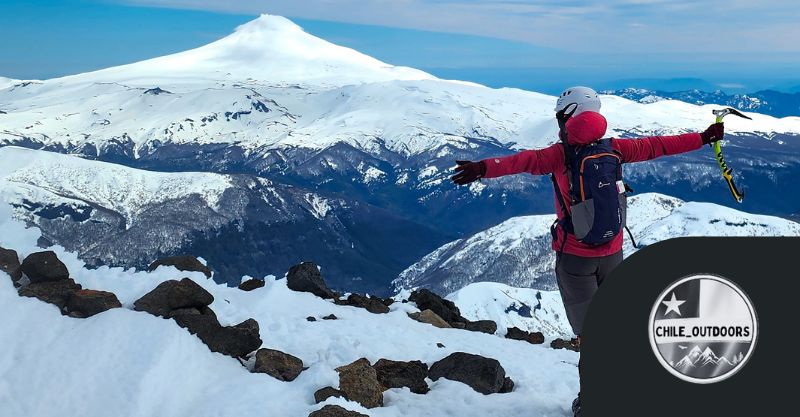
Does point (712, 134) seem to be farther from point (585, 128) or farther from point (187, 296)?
point (187, 296)

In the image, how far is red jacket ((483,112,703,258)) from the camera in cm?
714

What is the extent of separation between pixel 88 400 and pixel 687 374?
27.3 feet

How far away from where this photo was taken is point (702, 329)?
10.4 feet

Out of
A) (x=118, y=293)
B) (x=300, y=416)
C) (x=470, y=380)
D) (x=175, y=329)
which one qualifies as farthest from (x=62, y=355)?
(x=470, y=380)

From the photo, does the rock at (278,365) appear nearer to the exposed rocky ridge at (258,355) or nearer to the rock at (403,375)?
the exposed rocky ridge at (258,355)

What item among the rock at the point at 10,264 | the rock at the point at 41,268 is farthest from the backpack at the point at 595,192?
the rock at the point at 10,264

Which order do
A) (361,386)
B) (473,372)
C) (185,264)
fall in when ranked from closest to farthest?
(361,386)
(473,372)
(185,264)

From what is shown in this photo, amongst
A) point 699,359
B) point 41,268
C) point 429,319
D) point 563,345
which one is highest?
point 699,359

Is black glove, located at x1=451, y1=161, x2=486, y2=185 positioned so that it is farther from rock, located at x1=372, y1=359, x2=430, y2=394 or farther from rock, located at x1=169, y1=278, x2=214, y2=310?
rock, located at x1=169, y1=278, x2=214, y2=310

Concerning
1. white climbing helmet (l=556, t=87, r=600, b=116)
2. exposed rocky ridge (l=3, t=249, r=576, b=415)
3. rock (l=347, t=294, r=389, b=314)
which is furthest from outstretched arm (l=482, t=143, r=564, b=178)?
rock (l=347, t=294, r=389, b=314)

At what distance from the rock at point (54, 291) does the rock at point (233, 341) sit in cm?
268

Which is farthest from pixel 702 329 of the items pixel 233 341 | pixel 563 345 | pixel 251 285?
pixel 251 285

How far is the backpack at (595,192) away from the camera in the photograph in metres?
6.90

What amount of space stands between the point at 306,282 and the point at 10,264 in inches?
368
